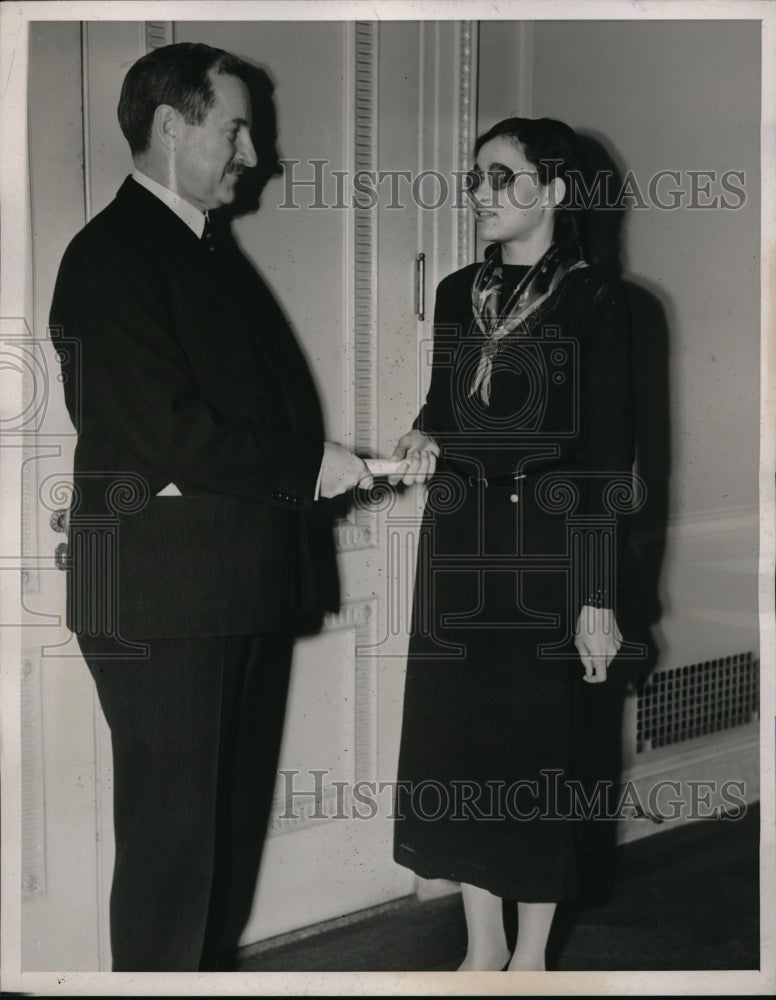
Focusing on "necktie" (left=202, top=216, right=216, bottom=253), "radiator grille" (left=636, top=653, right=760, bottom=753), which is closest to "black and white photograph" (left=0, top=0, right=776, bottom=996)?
"necktie" (left=202, top=216, right=216, bottom=253)

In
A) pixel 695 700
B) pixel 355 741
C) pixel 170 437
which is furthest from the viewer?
pixel 695 700

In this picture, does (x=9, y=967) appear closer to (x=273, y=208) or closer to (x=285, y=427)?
(x=285, y=427)

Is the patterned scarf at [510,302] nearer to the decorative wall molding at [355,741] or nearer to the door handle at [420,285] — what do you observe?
the door handle at [420,285]

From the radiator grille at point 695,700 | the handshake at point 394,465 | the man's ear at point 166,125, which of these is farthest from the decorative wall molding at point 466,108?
the radiator grille at point 695,700

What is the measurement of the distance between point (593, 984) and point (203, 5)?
5.61 feet

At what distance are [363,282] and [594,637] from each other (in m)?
0.70

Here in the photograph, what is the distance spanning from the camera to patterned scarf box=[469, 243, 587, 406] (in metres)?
1.74

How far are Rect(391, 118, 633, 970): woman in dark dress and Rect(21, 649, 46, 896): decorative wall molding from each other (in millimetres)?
593

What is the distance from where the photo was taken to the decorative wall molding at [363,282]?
173 centimetres

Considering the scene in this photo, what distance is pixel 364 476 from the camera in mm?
1742

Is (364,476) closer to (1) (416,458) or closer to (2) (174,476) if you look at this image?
(1) (416,458)

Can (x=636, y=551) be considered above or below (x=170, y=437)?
below

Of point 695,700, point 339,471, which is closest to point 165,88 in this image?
point 339,471

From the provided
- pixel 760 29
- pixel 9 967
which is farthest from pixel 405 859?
pixel 760 29
